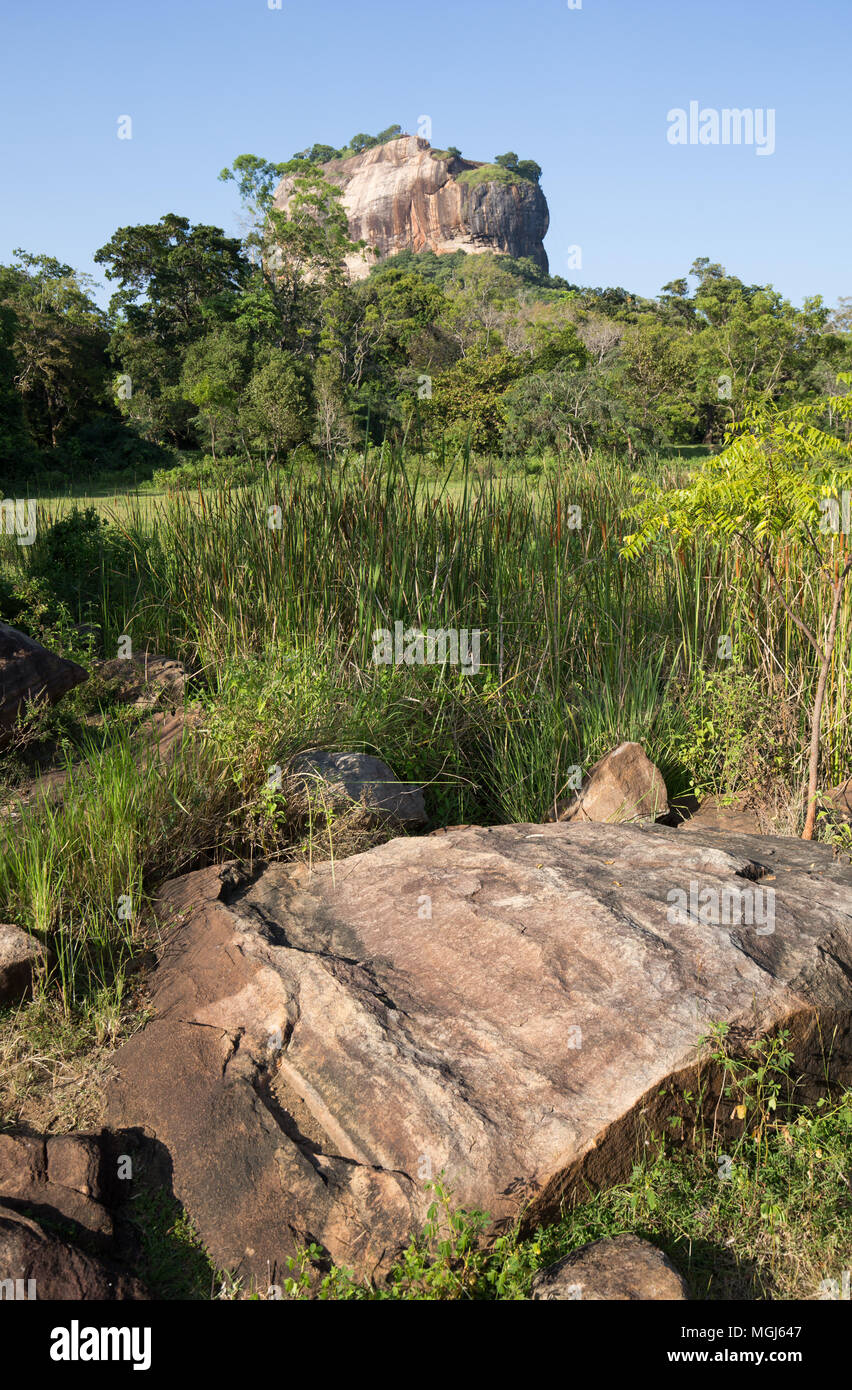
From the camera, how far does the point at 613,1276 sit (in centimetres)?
184

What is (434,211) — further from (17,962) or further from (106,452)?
(17,962)

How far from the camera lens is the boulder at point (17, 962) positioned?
8.88 ft

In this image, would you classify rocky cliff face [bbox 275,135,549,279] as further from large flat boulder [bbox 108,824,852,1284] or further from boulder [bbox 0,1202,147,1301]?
boulder [bbox 0,1202,147,1301]

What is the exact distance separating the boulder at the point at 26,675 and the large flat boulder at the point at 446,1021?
5.07ft

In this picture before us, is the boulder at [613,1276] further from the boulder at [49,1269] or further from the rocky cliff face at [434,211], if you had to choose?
the rocky cliff face at [434,211]

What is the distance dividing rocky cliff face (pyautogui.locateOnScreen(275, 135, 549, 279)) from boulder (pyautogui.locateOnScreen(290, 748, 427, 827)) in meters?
105

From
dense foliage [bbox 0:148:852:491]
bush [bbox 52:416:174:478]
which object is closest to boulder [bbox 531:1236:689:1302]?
dense foliage [bbox 0:148:852:491]

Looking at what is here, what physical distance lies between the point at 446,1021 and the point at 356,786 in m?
1.35

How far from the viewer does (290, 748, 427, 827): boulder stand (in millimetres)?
3525

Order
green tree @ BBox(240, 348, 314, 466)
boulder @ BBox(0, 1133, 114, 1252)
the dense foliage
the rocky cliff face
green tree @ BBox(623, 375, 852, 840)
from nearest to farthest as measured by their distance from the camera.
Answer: boulder @ BBox(0, 1133, 114, 1252) → green tree @ BBox(623, 375, 852, 840) → green tree @ BBox(240, 348, 314, 466) → the dense foliage → the rocky cliff face

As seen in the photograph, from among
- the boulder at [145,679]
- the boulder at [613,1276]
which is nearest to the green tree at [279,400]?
the boulder at [145,679]

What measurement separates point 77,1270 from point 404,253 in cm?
9329

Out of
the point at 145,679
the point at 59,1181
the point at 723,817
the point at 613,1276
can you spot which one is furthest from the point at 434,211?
the point at 613,1276

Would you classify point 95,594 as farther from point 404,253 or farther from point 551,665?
point 404,253
